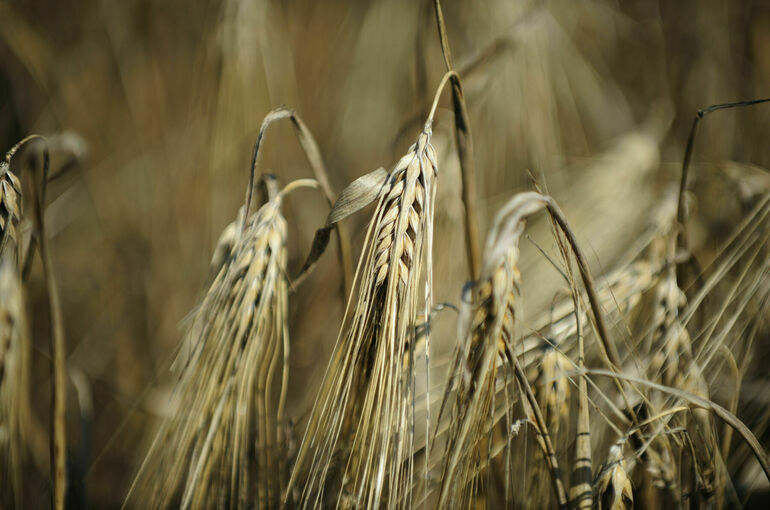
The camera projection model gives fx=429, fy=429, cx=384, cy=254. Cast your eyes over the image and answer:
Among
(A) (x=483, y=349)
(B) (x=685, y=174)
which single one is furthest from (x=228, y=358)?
(B) (x=685, y=174)

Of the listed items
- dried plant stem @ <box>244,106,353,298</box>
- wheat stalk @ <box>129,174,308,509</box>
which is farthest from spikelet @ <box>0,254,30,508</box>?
dried plant stem @ <box>244,106,353,298</box>

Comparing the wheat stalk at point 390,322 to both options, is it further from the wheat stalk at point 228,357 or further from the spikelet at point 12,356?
the spikelet at point 12,356

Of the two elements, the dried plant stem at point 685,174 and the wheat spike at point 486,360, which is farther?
the dried plant stem at point 685,174

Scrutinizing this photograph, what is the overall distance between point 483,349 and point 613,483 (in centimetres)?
17

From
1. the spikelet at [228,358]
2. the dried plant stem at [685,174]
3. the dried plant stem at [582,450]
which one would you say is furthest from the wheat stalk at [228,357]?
the dried plant stem at [685,174]

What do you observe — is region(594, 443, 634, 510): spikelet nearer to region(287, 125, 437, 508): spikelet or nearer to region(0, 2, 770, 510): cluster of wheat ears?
region(0, 2, 770, 510): cluster of wheat ears

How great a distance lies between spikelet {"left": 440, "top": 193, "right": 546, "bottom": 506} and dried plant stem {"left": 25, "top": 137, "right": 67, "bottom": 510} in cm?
36

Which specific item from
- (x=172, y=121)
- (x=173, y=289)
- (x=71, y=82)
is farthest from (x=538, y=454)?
(x=71, y=82)

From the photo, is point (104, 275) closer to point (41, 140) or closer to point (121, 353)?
point (121, 353)

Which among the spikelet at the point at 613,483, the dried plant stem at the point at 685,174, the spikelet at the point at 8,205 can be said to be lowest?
the spikelet at the point at 613,483

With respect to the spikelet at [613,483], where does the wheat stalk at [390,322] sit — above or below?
above

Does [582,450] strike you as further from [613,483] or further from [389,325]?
[389,325]

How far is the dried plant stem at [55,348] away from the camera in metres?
0.37

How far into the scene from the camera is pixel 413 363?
0.32 meters
